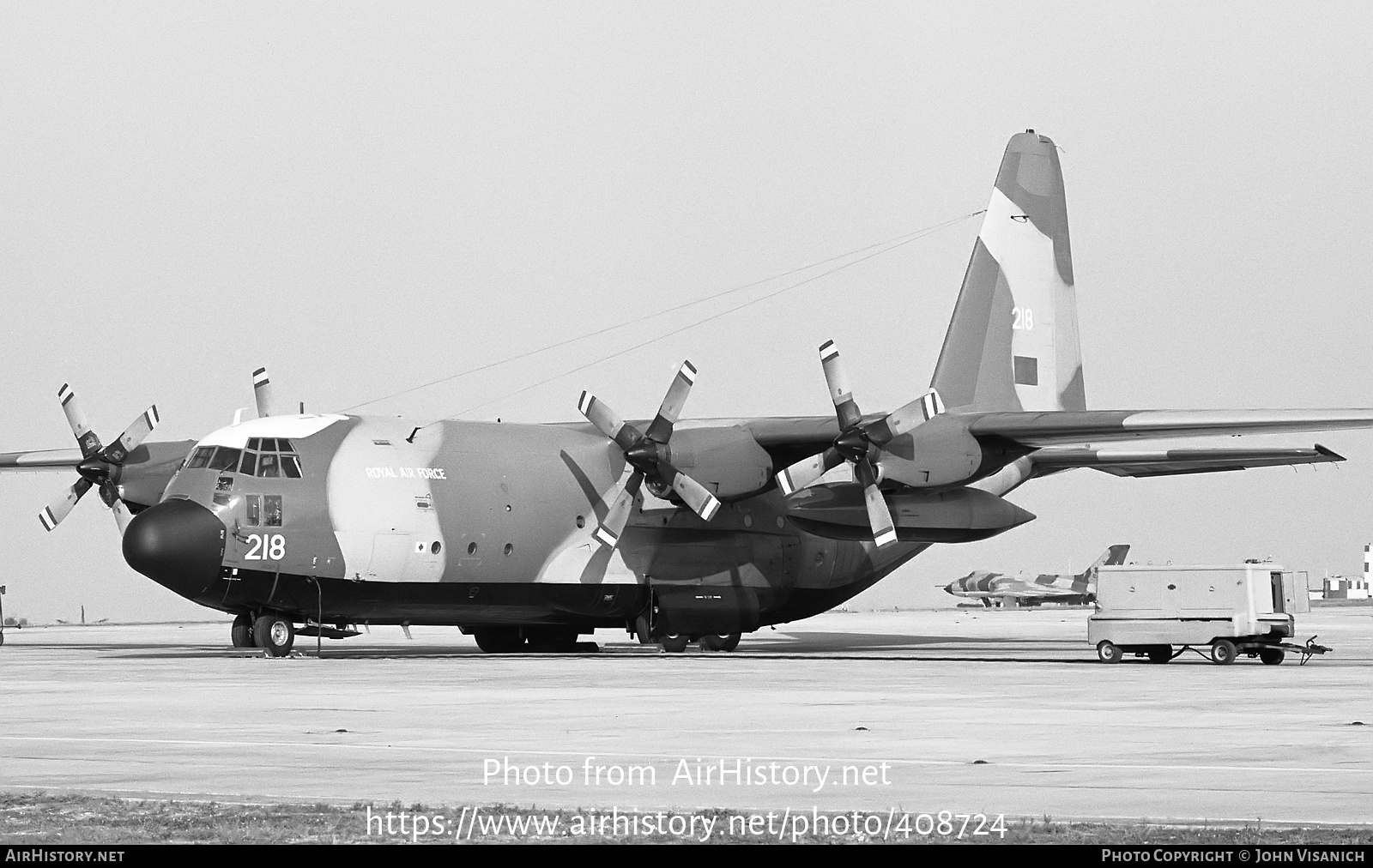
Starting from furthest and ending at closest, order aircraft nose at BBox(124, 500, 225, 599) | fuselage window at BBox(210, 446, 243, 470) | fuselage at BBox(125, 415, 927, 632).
A: 1. fuselage window at BBox(210, 446, 243, 470)
2. fuselage at BBox(125, 415, 927, 632)
3. aircraft nose at BBox(124, 500, 225, 599)

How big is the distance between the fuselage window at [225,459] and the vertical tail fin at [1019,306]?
1513cm

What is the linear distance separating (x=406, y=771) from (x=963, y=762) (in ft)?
12.4

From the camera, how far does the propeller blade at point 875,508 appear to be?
3034cm

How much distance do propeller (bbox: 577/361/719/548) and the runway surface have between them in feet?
13.9

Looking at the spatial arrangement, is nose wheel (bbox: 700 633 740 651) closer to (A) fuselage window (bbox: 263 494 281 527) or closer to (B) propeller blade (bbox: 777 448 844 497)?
(B) propeller blade (bbox: 777 448 844 497)

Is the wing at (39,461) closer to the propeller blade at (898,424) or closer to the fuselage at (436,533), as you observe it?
the fuselage at (436,533)

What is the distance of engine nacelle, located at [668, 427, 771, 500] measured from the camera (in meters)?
31.5

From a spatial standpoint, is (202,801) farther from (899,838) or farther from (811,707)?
(811,707)

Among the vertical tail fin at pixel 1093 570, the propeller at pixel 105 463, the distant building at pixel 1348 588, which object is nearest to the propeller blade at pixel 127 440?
the propeller at pixel 105 463

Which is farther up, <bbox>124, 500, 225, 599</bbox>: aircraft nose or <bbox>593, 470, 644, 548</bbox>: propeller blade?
<bbox>124, 500, 225, 599</bbox>: aircraft nose

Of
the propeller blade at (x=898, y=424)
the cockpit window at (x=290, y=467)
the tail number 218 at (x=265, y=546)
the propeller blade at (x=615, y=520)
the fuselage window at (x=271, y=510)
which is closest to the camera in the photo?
the tail number 218 at (x=265, y=546)

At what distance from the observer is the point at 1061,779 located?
10.9m

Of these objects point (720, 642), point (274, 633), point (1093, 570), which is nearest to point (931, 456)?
point (720, 642)

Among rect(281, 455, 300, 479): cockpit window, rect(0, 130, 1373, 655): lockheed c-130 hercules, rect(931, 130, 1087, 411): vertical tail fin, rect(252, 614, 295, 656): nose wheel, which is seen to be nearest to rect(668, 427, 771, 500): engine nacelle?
rect(0, 130, 1373, 655): lockheed c-130 hercules
